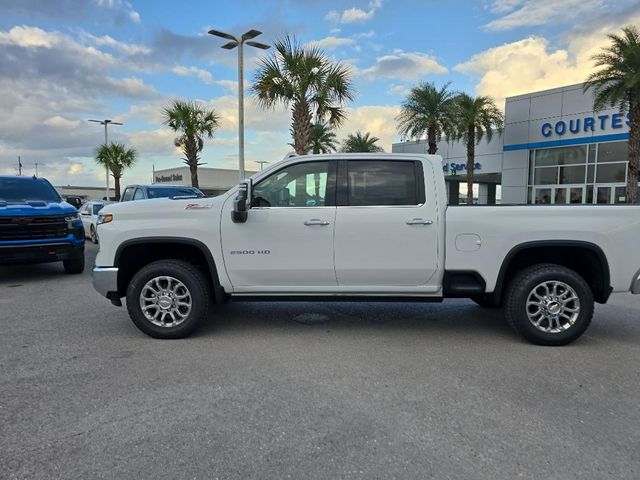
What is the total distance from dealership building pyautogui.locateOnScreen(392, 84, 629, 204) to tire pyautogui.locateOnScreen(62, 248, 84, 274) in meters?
16.0

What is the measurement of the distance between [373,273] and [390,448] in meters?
2.25

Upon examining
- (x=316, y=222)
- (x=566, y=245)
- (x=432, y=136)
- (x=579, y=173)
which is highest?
(x=432, y=136)

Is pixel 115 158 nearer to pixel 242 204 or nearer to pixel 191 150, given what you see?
pixel 191 150

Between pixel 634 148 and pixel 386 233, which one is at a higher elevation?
pixel 634 148

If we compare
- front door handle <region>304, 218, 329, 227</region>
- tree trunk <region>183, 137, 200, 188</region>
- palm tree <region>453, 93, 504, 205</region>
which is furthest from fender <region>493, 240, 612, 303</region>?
tree trunk <region>183, 137, 200, 188</region>

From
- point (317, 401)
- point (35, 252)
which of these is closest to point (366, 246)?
point (317, 401)

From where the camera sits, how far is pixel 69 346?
5.00m

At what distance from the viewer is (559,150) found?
84.1ft

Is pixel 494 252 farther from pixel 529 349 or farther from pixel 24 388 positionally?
pixel 24 388

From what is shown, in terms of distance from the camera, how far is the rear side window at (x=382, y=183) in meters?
5.09

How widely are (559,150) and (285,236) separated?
81.5 feet

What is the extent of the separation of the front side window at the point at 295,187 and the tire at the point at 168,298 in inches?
41.6

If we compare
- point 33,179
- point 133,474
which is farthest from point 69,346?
point 33,179

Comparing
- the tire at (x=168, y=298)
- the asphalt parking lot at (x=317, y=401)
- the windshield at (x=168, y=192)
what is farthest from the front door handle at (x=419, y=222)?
the windshield at (x=168, y=192)
